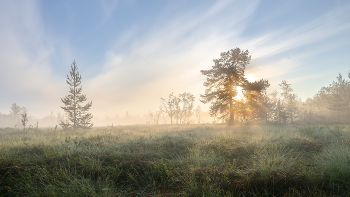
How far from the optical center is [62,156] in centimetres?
562

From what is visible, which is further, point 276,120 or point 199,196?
point 276,120

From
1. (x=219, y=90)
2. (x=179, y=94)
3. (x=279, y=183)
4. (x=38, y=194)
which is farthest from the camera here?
(x=179, y=94)

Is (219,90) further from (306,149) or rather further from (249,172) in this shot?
(249,172)

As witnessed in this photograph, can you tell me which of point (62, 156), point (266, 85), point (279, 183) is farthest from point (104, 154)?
point (266, 85)

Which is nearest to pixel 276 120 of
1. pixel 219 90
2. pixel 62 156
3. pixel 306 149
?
pixel 219 90

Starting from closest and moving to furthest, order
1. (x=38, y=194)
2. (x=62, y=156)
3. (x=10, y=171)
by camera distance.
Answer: (x=38, y=194) → (x=10, y=171) → (x=62, y=156)

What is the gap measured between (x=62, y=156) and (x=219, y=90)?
17979 millimetres

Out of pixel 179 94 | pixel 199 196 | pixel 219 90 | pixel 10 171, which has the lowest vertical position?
pixel 199 196

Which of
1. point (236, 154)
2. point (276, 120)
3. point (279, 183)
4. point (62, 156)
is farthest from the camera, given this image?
point (276, 120)

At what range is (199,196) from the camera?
139 inches

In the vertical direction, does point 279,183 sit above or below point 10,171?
below

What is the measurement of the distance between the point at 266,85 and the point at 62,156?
66.2ft

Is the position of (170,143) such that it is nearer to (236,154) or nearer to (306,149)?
(236,154)

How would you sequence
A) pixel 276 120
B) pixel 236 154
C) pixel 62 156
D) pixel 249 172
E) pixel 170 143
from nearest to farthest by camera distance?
pixel 249 172, pixel 62 156, pixel 236 154, pixel 170 143, pixel 276 120
